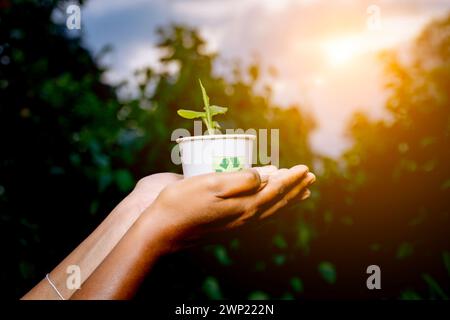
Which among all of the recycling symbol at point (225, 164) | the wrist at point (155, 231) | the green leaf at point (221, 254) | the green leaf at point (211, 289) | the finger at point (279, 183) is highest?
the recycling symbol at point (225, 164)

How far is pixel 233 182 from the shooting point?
5.17ft

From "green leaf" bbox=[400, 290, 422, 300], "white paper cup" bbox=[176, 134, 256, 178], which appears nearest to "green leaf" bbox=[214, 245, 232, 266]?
"green leaf" bbox=[400, 290, 422, 300]

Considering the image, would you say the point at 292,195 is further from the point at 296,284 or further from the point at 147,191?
the point at 296,284

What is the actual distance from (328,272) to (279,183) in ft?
7.95

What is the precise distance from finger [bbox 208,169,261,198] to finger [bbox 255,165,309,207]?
0.39 ft

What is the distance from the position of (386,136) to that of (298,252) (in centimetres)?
133

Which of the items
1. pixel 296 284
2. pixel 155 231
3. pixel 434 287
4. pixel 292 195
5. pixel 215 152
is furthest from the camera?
pixel 296 284

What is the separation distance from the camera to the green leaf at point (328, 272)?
12.5ft

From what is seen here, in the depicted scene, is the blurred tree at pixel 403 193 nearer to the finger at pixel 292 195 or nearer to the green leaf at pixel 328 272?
the green leaf at pixel 328 272

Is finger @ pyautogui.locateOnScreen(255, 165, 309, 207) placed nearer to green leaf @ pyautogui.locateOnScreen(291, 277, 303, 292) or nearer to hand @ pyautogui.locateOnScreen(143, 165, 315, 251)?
hand @ pyautogui.locateOnScreen(143, 165, 315, 251)

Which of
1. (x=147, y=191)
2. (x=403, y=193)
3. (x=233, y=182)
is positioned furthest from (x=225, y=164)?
(x=403, y=193)

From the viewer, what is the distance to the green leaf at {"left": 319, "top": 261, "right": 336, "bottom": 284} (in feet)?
12.5

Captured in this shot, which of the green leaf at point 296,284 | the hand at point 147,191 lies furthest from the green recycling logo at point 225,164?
the green leaf at point 296,284

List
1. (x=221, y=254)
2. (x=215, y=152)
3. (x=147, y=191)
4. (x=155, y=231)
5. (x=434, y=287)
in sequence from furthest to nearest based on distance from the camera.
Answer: (x=221, y=254), (x=434, y=287), (x=147, y=191), (x=215, y=152), (x=155, y=231)
